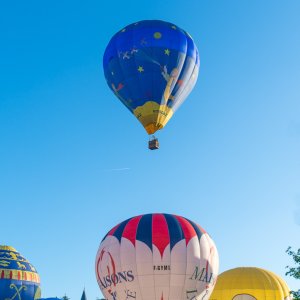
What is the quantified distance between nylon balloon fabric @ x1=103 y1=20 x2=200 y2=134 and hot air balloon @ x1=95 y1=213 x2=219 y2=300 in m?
5.51

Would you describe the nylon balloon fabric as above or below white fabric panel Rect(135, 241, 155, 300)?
above

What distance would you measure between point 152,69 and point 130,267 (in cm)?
1035

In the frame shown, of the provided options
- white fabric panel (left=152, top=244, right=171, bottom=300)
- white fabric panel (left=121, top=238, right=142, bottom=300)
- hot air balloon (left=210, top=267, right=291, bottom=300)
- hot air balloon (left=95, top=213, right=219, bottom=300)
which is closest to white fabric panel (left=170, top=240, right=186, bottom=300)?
hot air balloon (left=95, top=213, right=219, bottom=300)

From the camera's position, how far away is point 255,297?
1313 inches

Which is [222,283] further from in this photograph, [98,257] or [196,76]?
[196,76]

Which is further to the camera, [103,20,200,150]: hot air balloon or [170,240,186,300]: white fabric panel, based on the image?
[103,20,200,150]: hot air balloon

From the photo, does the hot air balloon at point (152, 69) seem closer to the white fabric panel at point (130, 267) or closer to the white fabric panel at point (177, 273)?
the white fabric panel at point (130, 267)

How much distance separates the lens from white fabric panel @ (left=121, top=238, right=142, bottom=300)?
2556 centimetres

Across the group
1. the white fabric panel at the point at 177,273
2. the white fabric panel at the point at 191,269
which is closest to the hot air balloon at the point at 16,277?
the white fabric panel at the point at 177,273

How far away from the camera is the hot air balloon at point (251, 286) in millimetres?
33438

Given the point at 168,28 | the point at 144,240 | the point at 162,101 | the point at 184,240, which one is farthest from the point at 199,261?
the point at 168,28

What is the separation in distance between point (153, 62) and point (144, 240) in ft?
31.0

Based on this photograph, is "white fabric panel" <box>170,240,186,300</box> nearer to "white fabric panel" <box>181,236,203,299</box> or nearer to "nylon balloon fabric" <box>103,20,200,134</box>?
"white fabric panel" <box>181,236,203,299</box>

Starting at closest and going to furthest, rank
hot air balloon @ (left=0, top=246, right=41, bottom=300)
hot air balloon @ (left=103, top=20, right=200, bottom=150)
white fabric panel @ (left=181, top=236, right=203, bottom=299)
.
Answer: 1. white fabric panel @ (left=181, top=236, right=203, bottom=299)
2. hot air balloon @ (left=103, top=20, right=200, bottom=150)
3. hot air balloon @ (left=0, top=246, right=41, bottom=300)
